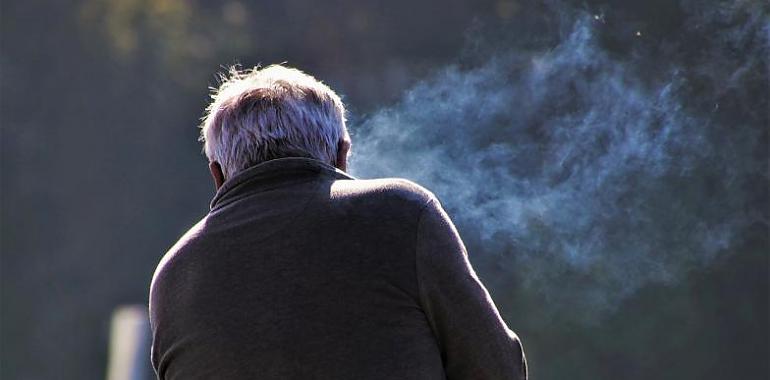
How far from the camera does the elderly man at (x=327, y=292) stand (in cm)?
119

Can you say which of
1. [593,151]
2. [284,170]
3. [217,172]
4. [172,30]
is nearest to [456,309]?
[284,170]

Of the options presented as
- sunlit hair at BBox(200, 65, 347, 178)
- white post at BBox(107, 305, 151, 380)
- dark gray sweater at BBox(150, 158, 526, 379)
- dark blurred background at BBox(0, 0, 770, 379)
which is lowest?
dark gray sweater at BBox(150, 158, 526, 379)

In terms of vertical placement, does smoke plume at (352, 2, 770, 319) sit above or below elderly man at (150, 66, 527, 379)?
above

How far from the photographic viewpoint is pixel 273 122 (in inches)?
53.5

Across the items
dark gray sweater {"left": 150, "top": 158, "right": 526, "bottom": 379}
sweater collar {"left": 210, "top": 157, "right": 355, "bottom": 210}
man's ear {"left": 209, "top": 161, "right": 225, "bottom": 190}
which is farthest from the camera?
man's ear {"left": 209, "top": 161, "right": 225, "bottom": 190}

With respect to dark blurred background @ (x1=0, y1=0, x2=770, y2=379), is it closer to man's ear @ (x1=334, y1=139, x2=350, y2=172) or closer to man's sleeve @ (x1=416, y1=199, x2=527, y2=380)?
man's ear @ (x1=334, y1=139, x2=350, y2=172)

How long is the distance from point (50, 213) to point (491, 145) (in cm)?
240

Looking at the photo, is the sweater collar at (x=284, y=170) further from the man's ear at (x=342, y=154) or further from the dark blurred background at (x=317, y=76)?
the dark blurred background at (x=317, y=76)

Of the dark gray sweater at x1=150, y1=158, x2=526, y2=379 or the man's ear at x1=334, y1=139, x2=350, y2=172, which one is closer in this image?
the dark gray sweater at x1=150, y1=158, x2=526, y2=379

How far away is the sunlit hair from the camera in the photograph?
4.43ft

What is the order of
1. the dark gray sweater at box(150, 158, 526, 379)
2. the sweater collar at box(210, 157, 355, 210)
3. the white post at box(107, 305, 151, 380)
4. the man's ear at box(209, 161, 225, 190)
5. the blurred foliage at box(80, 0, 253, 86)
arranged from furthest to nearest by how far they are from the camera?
the white post at box(107, 305, 151, 380)
the blurred foliage at box(80, 0, 253, 86)
the man's ear at box(209, 161, 225, 190)
the sweater collar at box(210, 157, 355, 210)
the dark gray sweater at box(150, 158, 526, 379)

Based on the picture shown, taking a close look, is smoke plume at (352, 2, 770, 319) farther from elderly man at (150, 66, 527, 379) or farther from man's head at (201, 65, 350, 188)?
elderly man at (150, 66, 527, 379)

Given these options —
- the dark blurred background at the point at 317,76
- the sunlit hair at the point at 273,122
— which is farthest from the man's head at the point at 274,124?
the dark blurred background at the point at 317,76

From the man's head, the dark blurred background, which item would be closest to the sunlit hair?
the man's head
